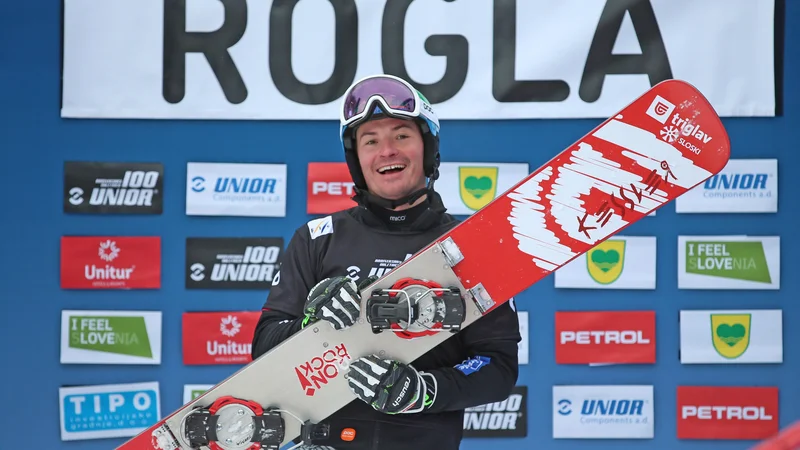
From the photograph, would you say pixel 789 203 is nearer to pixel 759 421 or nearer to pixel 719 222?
pixel 719 222

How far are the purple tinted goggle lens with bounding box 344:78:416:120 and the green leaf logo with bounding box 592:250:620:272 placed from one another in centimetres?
193

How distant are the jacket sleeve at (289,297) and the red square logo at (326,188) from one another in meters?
1.75

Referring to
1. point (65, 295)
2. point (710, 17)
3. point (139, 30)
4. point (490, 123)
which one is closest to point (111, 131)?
point (139, 30)

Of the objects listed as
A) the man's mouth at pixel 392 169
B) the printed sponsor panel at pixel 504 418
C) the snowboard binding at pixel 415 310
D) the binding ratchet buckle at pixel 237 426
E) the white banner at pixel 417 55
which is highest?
the white banner at pixel 417 55

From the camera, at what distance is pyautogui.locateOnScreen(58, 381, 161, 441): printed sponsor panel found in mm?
3734

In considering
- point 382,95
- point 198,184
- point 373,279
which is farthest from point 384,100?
point 198,184

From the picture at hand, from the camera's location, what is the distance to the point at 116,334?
372 centimetres

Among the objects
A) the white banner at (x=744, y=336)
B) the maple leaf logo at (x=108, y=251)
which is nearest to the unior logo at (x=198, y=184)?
the maple leaf logo at (x=108, y=251)

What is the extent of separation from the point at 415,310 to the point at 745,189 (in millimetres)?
2459

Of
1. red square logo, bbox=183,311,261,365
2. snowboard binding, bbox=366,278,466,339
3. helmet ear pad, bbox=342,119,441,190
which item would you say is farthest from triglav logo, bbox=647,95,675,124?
red square logo, bbox=183,311,261,365

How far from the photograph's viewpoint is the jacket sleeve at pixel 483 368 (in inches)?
70.9

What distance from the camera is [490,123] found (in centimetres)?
372

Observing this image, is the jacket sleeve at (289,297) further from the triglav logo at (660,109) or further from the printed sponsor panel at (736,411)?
the printed sponsor panel at (736,411)

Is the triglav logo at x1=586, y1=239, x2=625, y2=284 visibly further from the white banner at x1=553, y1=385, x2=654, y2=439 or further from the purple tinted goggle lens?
the purple tinted goggle lens
